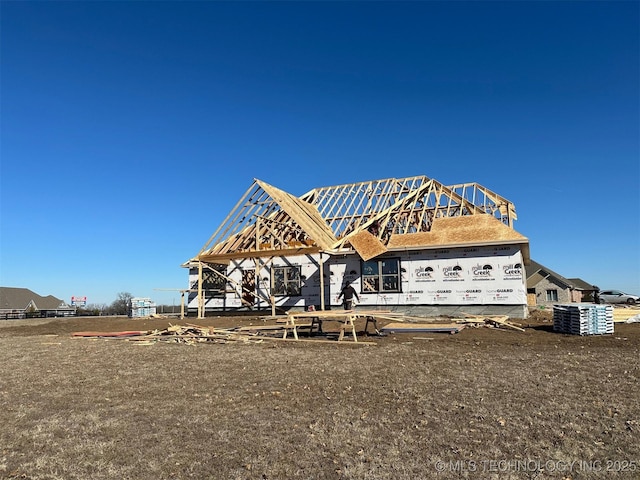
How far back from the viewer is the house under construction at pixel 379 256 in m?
19.3

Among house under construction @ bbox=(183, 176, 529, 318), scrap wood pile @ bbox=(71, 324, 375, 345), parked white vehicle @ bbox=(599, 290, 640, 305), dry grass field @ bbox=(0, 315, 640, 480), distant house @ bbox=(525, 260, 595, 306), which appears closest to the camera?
dry grass field @ bbox=(0, 315, 640, 480)

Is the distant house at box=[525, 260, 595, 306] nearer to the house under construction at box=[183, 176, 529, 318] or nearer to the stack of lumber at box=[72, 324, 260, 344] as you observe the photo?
the house under construction at box=[183, 176, 529, 318]

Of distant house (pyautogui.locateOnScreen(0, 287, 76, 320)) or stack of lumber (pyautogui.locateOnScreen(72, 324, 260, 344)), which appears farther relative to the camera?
distant house (pyautogui.locateOnScreen(0, 287, 76, 320))

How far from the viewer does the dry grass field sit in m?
3.66

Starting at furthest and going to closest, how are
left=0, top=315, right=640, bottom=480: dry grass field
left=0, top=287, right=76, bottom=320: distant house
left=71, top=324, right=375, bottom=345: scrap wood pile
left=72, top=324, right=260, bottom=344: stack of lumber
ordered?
1. left=0, top=287, right=76, bottom=320: distant house
2. left=72, top=324, right=260, bottom=344: stack of lumber
3. left=71, top=324, right=375, bottom=345: scrap wood pile
4. left=0, top=315, right=640, bottom=480: dry grass field

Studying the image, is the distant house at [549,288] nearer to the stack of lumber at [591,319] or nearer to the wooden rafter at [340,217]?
the wooden rafter at [340,217]

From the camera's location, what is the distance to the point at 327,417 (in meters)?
4.92

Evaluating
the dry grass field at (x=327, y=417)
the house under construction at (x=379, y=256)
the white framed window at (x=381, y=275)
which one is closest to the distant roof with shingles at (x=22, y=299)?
the house under construction at (x=379, y=256)

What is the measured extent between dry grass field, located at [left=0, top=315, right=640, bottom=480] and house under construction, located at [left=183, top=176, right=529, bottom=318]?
1024 centimetres

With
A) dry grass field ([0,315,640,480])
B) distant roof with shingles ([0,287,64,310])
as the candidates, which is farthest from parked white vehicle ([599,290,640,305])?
distant roof with shingles ([0,287,64,310])

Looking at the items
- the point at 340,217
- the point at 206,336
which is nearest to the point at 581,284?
the point at 340,217

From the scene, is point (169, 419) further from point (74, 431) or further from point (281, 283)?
point (281, 283)

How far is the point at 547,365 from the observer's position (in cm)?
776

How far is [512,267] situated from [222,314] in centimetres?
1595
